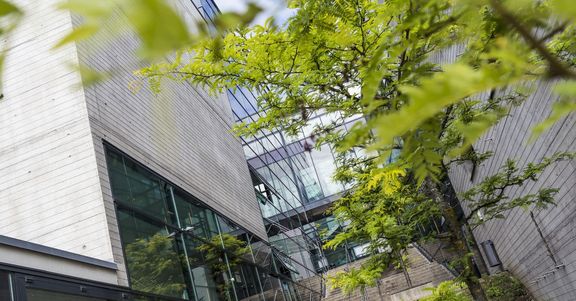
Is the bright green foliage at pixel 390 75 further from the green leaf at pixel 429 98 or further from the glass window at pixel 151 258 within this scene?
the glass window at pixel 151 258

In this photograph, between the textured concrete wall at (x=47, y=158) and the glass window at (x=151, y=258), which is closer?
the textured concrete wall at (x=47, y=158)

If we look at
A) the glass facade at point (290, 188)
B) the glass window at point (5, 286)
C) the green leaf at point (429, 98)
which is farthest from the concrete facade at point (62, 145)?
the green leaf at point (429, 98)

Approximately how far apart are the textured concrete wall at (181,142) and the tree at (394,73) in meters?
1.06

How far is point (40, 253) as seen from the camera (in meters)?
5.59

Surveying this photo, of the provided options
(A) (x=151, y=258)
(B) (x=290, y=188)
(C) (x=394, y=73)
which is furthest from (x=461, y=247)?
(B) (x=290, y=188)

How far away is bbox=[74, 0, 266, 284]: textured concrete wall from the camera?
25.2 feet

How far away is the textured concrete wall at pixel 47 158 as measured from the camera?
22.9ft

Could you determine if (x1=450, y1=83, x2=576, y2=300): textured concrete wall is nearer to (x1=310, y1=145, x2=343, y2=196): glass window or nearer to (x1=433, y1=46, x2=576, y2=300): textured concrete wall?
(x1=433, y1=46, x2=576, y2=300): textured concrete wall

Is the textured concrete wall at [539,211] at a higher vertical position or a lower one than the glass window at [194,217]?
lower

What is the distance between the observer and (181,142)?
1109cm

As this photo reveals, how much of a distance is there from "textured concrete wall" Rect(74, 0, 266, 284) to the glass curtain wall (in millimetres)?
287

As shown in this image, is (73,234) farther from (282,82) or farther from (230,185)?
(230,185)

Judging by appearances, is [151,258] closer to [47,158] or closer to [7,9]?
[47,158]

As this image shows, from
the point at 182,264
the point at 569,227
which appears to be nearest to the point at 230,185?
the point at 182,264
